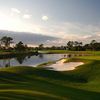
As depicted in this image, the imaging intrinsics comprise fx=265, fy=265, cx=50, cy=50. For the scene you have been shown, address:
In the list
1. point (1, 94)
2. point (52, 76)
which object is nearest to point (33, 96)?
point (1, 94)

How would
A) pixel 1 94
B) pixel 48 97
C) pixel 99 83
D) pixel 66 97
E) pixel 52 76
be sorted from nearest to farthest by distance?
pixel 1 94 → pixel 48 97 → pixel 66 97 → pixel 99 83 → pixel 52 76

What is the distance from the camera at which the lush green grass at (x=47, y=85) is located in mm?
17422

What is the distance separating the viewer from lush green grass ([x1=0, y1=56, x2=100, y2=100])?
17422 mm

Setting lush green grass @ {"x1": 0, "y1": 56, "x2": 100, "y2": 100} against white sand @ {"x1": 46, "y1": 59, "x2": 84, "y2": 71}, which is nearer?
lush green grass @ {"x1": 0, "y1": 56, "x2": 100, "y2": 100}

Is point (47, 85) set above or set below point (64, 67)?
below

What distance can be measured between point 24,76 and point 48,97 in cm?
1161

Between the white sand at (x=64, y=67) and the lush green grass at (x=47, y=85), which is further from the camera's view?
the white sand at (x=64, y=67)

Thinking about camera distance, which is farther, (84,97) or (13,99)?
(84,97)

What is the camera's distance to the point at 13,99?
1516 centimetres

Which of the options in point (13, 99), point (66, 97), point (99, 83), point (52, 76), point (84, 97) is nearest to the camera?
point (13, 99)

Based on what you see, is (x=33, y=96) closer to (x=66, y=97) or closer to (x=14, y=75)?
(x=66, y=97)

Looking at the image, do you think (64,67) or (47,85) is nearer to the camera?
(47,85)

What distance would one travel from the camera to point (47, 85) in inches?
947

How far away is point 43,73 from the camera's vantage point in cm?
3219
